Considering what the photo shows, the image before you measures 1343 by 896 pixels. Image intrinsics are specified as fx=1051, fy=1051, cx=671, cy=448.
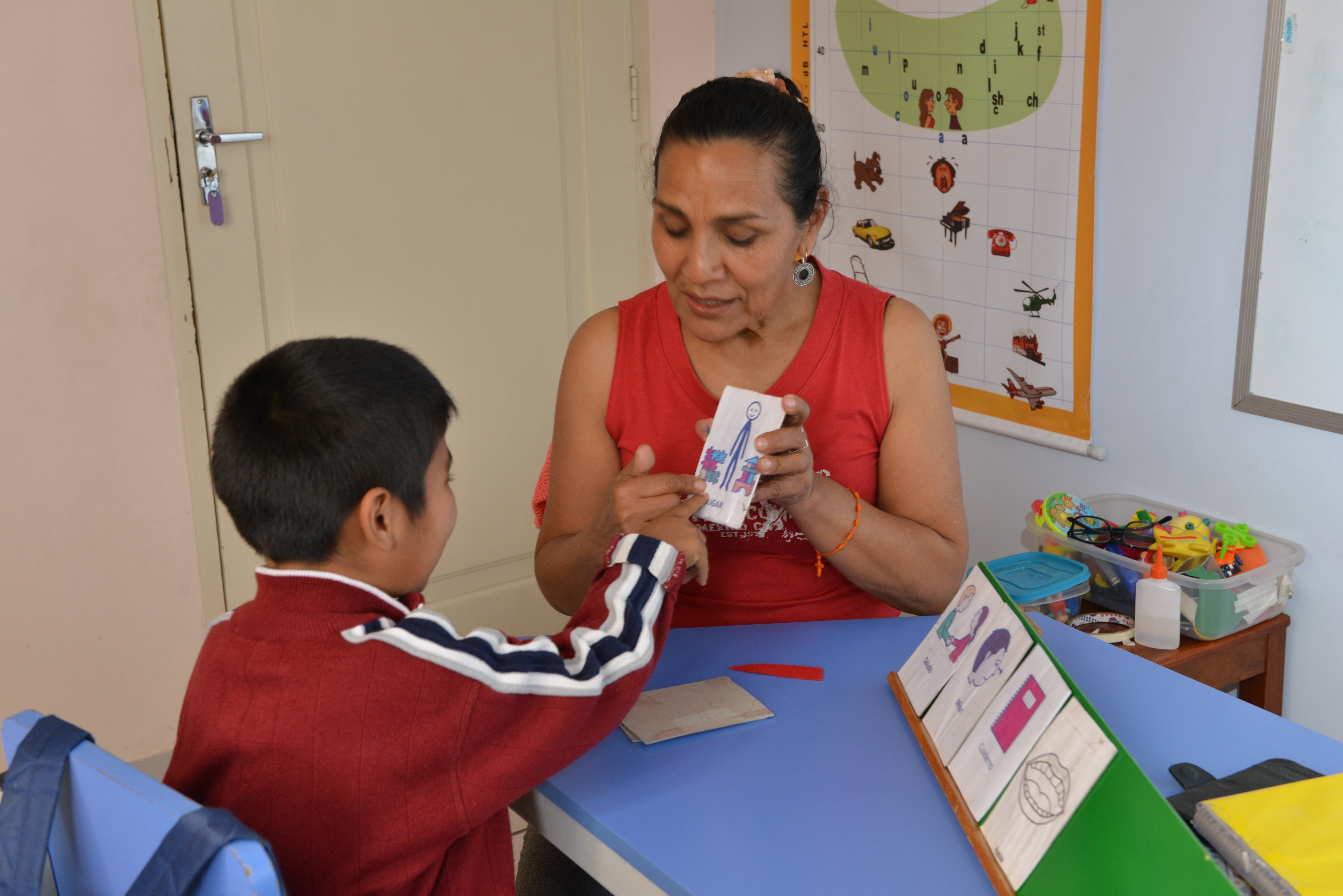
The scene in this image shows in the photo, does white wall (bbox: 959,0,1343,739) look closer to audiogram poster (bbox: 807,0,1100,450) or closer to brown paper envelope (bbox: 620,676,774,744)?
audiogram poster (bbox: 807,0,1100,450)

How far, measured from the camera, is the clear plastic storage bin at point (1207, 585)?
1.99 m

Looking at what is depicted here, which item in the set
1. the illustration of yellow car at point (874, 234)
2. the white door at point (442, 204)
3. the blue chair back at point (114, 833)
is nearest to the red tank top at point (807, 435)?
the blue chair back at point (114, 833)

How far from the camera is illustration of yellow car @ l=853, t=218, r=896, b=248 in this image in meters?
2.85

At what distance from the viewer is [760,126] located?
1.45m

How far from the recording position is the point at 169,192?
8.51 ft

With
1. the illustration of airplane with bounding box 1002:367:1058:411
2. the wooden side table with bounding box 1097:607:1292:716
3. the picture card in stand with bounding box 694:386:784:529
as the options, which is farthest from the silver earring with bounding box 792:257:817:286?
the illustration of airplane with bounding box 1002:367:1058:411

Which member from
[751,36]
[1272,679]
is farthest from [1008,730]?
[751,36]

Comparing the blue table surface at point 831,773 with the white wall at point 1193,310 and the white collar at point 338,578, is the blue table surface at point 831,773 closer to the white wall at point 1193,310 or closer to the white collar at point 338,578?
the white collar at point 338,578

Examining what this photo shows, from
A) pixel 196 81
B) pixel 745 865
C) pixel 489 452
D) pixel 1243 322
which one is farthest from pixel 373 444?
pixel 489 452

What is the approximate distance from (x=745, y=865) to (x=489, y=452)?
94.0 inches

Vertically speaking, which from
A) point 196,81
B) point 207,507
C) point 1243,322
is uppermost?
point 196,81

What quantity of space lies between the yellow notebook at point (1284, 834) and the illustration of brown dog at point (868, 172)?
2218 millimetres

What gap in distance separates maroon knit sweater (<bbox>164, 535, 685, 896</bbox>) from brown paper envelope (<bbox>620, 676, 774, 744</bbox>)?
15cm

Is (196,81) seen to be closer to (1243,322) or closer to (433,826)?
(433,826)
